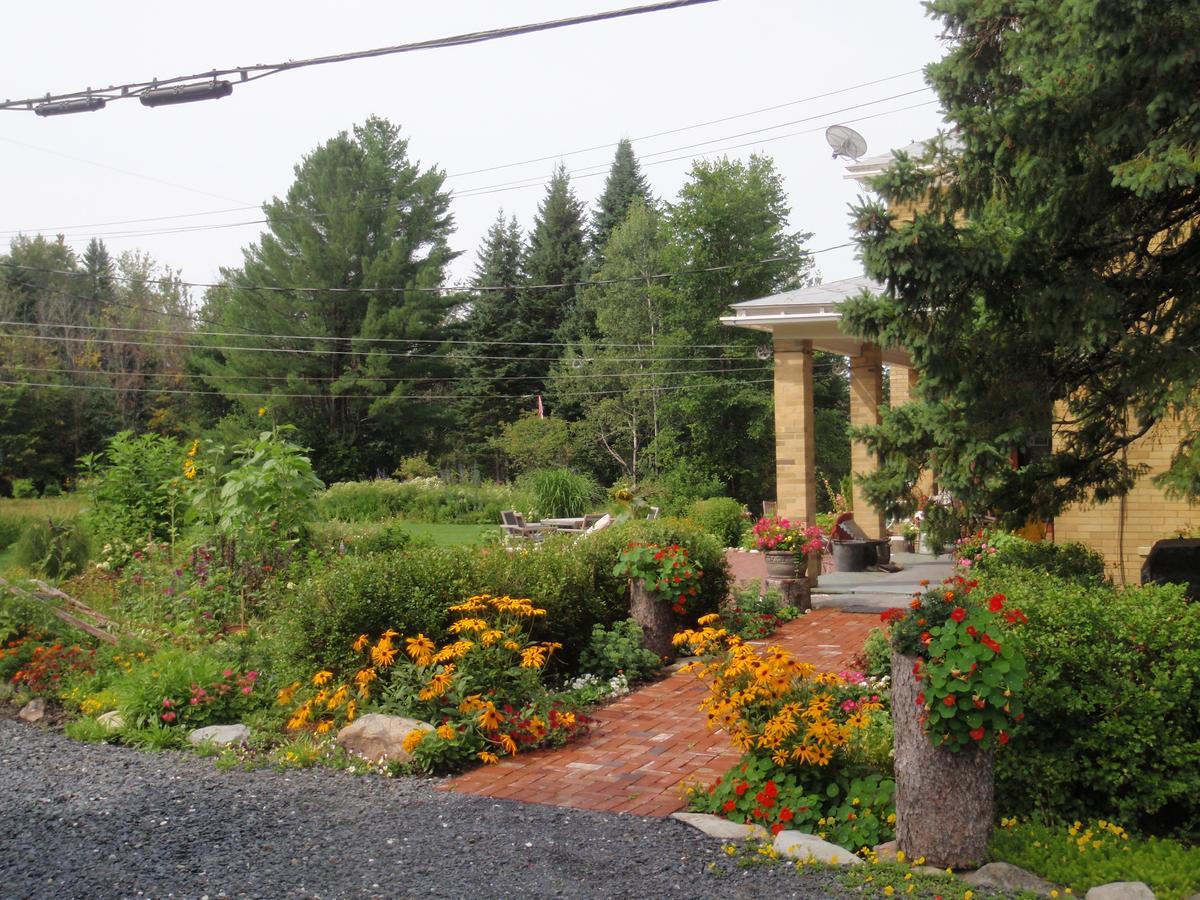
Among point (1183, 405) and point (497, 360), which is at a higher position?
point (497, 360)

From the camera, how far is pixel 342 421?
3888 cm

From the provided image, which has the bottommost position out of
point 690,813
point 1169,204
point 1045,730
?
point 690,813

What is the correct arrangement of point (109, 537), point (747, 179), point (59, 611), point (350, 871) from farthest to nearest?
point (747, 179) < point (109, 537) < point (59, 611) < point (350, 871)

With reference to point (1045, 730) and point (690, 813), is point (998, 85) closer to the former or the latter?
point (1045, 730)

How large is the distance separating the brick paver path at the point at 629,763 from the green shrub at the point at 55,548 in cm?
711

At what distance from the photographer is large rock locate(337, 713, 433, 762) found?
5.54 m

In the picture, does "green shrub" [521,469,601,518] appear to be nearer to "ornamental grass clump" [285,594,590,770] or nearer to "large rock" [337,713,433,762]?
"ornamental grass clump" [285,594,590,770]

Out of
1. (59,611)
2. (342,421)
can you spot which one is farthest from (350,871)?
(342,421)

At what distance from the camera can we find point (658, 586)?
25.6ft

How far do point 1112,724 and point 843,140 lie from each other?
13.0 meters

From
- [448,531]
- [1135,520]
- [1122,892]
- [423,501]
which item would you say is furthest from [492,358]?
[1122,892]

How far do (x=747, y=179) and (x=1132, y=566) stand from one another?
86.9 feet

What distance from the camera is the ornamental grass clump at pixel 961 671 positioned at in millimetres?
3885

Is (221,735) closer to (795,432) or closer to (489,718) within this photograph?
(489,718)
